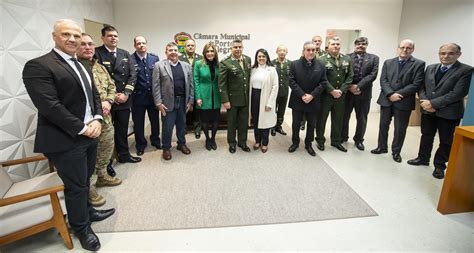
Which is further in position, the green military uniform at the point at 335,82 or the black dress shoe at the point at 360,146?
the black dress shoe at the point at 360,146

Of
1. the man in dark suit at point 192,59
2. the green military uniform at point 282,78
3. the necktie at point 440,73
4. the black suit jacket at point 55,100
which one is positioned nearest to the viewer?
the black suit jacket at point 55,100

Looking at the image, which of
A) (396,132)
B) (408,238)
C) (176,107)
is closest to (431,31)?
(396,132)

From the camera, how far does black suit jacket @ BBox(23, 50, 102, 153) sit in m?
Answer: 1.57

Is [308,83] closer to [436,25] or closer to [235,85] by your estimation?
[235,85]

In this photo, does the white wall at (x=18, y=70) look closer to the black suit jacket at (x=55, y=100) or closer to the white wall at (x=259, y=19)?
the black suit jacket at (x=55, y=100)

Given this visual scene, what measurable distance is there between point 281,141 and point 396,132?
1.67 m

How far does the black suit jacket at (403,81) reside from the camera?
3.32 metres

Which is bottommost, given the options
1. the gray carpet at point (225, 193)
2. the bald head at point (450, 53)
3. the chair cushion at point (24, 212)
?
the gray carpet at point (225, 193)

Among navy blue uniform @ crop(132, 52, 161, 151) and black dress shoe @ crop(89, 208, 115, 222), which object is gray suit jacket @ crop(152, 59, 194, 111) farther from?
black dress shoe @ crop(89, 208, 115, 222)

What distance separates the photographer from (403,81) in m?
3.41

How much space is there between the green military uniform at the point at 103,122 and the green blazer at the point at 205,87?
1.22m

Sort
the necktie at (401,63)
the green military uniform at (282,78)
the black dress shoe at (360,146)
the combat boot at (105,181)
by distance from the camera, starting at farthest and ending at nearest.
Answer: the green military uniform at (282,78) → the black dress shoe at (360,146) → the necktie at (401,63) → the combat boot at (105,181)

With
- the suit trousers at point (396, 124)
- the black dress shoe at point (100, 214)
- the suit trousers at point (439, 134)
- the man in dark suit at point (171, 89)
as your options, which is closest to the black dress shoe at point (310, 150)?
the suit trousers at point (396, 124)

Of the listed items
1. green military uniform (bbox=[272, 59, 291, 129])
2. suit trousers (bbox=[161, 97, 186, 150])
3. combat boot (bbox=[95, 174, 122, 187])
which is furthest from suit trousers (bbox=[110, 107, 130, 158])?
green military uniform (bbox=[272, 59, 291, 129])
